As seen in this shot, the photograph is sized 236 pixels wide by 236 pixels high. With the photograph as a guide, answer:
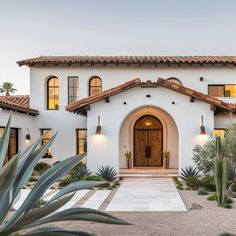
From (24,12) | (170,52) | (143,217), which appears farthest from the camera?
(170,52)

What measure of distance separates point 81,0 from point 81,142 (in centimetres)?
928

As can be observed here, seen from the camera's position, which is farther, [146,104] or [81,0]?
[81,0]

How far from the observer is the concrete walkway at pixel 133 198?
10234mm

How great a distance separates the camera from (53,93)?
21062 mm

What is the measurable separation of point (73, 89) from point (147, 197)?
35.8ft

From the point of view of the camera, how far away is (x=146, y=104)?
16.6m

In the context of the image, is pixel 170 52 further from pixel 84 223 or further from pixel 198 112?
pixel 84 223

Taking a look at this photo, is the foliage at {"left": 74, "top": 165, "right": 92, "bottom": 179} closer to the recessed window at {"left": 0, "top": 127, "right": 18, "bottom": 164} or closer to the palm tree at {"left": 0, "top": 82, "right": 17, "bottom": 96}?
the recessed window at {"left": 0, "top": 127, "right": 18, "bottom": 164}

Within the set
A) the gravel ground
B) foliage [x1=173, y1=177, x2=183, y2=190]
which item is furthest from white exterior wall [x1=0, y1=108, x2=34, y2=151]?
the gravel ground

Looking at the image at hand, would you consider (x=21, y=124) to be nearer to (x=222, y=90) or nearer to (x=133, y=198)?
(x=133, y=198)

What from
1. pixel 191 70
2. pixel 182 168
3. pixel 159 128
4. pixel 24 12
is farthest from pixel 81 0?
pixel 182 168

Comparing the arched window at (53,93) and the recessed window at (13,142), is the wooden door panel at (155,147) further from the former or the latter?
the recessed window at (13,142)

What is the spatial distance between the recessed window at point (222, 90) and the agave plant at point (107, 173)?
8.79m

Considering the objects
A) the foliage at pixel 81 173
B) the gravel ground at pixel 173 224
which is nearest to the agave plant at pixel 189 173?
the foliage at pixel 81 173
